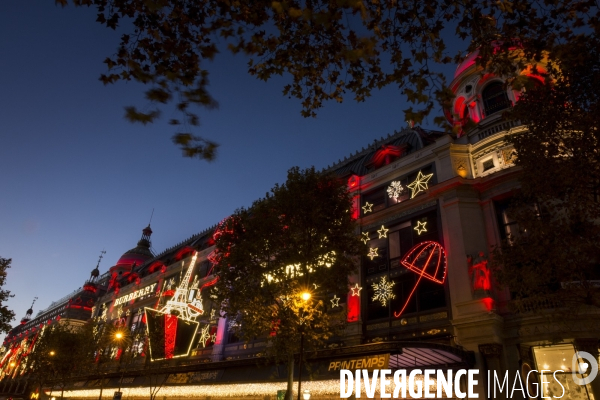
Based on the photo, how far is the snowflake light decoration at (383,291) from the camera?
21458 mm

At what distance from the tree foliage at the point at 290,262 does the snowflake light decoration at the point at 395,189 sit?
18.8 feet

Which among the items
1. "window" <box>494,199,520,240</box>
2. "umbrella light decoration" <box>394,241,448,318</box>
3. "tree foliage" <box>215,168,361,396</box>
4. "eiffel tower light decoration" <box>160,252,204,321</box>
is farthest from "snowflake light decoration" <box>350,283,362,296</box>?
"eiffel tower light decoration" <box>160,252,204,321</box>

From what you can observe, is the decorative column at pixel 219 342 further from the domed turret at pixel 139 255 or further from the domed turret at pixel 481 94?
the domed turret at pixel 139 255

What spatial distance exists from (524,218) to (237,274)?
1237 cm

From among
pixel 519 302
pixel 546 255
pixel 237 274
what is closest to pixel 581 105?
pixel 546 255

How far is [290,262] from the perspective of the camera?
18.0m

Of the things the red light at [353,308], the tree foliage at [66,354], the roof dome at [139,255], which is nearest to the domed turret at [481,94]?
the red light at [353,308]

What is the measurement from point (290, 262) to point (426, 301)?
7.55 meters

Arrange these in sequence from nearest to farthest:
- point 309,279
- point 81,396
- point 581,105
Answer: point 581,105
point 309,279
point 81,396

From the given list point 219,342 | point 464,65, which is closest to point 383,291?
point 219,342

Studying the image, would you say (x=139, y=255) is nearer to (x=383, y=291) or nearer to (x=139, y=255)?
(x=139, y=255)

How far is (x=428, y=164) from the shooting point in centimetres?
2362

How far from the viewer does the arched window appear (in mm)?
24328

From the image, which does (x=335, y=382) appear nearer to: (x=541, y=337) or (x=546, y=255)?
(x=541, y=337)
